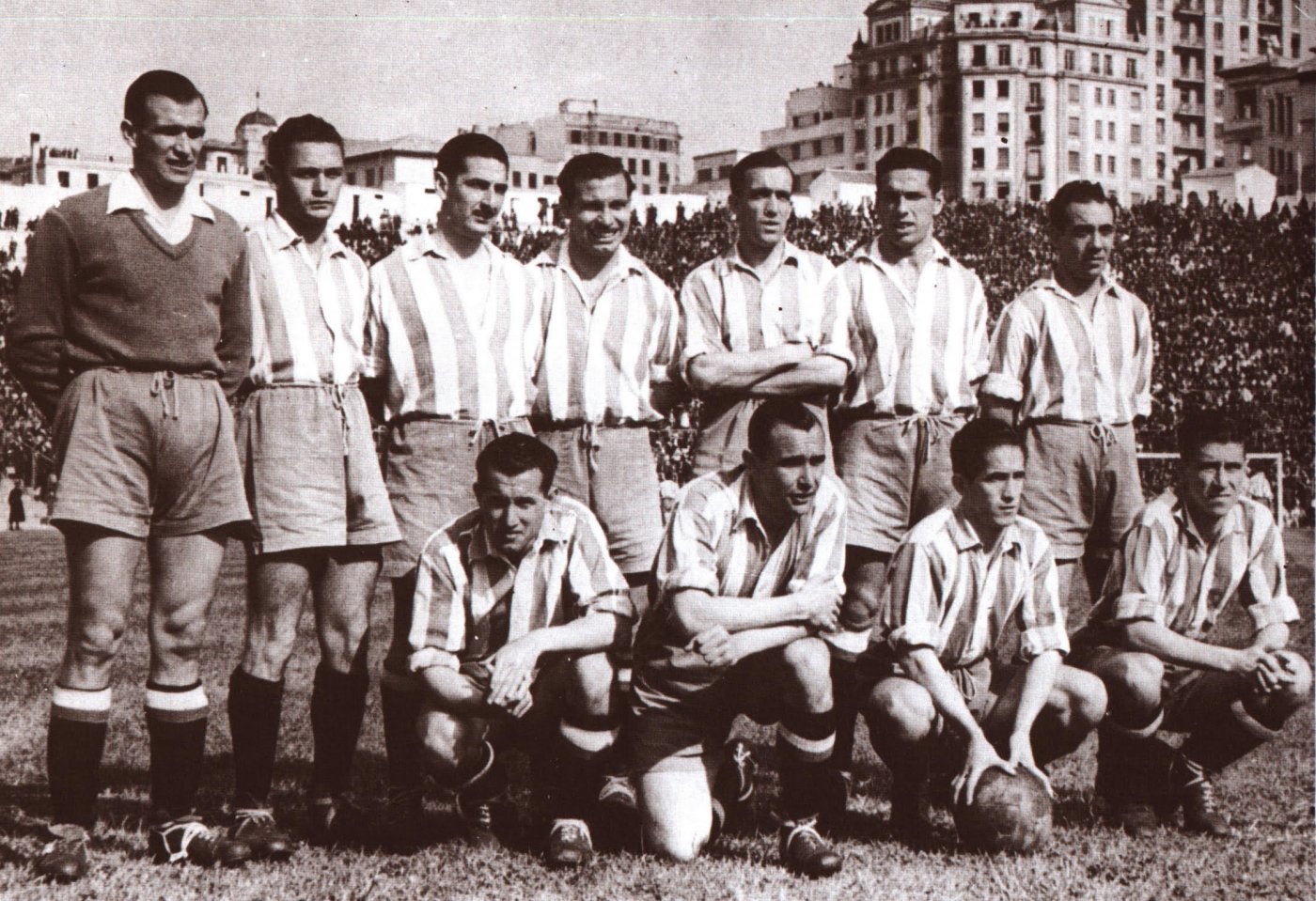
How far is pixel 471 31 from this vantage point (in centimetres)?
562

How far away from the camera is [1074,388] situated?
18.3 feet

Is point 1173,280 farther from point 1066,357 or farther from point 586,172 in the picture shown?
point 586,172

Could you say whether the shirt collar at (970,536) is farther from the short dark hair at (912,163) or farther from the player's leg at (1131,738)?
the short dark hair at (912,163)

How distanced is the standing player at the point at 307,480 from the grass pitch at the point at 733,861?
14.6 inches

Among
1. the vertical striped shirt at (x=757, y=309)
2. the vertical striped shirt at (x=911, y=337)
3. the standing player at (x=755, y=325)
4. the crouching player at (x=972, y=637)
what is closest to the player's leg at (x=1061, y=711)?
the crouching player at (x=972, y=637)

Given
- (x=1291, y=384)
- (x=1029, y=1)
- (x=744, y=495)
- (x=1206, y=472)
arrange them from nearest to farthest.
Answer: (x=744, y=495) < (x=1206, y=472) < (x=1291, y=384) < (x=1029, y=1)

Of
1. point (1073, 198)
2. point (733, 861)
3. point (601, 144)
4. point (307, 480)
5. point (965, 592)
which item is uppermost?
point (601, 144)

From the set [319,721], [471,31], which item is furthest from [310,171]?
[319,721]

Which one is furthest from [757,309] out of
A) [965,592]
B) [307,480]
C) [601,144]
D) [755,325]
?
[601,144]

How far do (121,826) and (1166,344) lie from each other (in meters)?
25.6

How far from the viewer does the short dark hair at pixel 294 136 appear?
4.80 m

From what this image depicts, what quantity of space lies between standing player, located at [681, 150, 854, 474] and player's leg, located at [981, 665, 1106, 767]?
119cm

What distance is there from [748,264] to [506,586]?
156cm

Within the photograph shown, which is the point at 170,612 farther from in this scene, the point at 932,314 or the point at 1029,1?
the point at 1029,1
